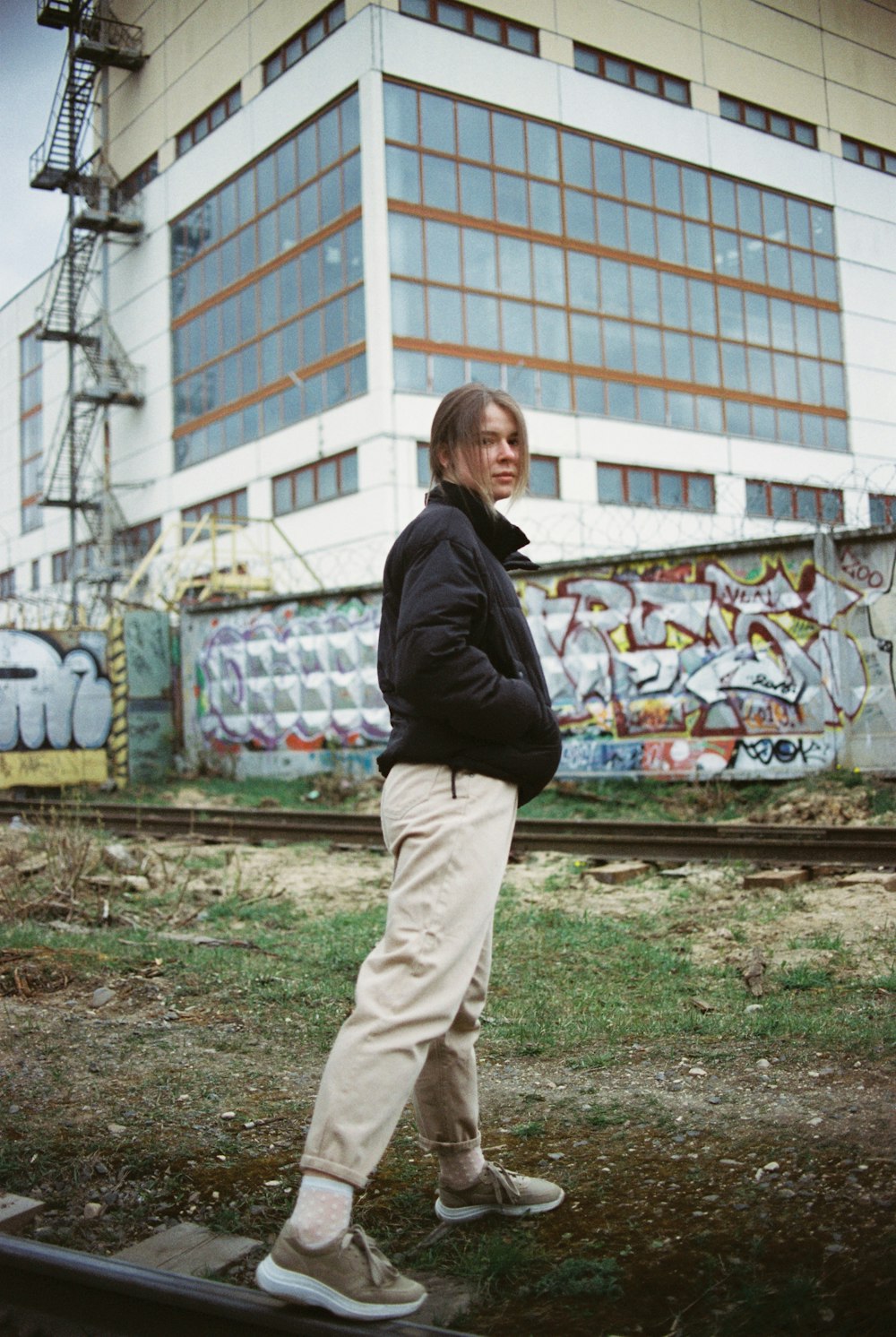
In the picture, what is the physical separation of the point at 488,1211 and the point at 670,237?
33.0 metres

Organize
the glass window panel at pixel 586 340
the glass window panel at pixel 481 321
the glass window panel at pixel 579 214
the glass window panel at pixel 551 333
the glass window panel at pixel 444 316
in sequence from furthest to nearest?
1. the glass window panel at pixel 586 340
2. the glass window panel at pixel 551 333
3. the glass window panel at pixel 579 214
4. the glass window panel at pixel 481 321
5. the glass window panel at pixel 444 316

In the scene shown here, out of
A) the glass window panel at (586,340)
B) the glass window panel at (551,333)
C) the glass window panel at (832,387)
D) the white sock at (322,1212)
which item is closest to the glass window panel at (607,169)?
the glass window panel at (586,340)

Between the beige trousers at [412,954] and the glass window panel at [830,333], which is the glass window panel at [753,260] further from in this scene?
the beige trousers at [412,954]

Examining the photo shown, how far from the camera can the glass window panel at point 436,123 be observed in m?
28.0

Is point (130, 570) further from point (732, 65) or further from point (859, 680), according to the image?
point (859, 680)

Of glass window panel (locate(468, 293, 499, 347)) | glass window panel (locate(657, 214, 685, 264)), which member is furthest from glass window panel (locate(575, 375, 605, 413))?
glass window panel (locate(657, 214, 685, 264))

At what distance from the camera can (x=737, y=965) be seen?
5.40 metres

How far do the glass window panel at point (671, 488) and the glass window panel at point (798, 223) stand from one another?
234 inches

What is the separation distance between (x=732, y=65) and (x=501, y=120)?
8.72 meters

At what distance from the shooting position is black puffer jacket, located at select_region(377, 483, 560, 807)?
2484 millimetres

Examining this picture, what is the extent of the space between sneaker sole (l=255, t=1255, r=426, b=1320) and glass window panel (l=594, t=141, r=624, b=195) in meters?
32.1

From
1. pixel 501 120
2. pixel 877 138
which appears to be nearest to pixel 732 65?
pixel 877 138

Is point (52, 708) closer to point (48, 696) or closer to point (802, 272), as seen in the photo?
point (48, 696)

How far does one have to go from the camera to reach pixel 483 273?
29.5 m
